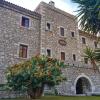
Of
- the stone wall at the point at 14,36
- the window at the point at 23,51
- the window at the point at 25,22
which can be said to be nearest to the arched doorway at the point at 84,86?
the stone wall at the point at 14,36

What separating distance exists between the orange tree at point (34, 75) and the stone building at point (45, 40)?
406 cm

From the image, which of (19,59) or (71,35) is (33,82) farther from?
(71,35)

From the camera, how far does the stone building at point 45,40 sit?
50.4 feet

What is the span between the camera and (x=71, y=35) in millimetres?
21172

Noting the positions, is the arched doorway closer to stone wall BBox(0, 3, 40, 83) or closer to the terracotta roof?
stone wall BBox(0, 3, 40, 83)

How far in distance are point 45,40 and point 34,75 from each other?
881cm

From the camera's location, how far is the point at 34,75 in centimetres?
962

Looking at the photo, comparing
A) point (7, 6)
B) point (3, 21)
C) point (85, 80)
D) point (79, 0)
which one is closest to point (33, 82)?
point (79, 0)

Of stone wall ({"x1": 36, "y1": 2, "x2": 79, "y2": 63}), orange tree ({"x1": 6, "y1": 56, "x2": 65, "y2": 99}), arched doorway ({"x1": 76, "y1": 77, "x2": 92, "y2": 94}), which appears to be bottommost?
arched doorway ({"x1": 76, "y1": 77, "x2": 92, "y2": 94})

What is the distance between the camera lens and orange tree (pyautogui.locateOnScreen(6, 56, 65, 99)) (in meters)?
9.78

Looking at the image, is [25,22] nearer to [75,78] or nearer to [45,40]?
[45,40]

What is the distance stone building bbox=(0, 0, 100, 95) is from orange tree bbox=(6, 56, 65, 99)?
160 inches

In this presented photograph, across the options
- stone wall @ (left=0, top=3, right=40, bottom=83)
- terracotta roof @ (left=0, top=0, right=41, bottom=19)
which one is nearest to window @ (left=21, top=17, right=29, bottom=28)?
stone wall @ (left=0, top=3, right=40, bottom=83)

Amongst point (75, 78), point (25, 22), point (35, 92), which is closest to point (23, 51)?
point (25, 22)
